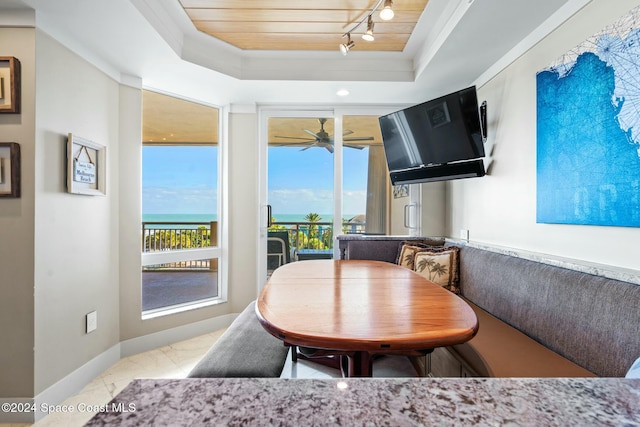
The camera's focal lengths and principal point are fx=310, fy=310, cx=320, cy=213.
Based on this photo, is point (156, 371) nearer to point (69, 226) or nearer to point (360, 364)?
point (69, 226)

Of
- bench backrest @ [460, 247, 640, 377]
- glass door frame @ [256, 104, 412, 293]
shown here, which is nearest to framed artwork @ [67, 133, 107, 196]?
glass door frame @ [256, 104, 412, 293]

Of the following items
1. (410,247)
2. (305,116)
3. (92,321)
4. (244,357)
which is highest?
(305,116)

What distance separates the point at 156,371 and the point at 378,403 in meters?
2.56

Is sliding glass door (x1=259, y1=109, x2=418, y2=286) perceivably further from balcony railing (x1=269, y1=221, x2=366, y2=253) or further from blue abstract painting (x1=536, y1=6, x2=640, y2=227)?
blue abstract painting (x1=536, y1=6, x2=640, y2=227)

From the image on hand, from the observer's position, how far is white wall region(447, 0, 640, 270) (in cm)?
146

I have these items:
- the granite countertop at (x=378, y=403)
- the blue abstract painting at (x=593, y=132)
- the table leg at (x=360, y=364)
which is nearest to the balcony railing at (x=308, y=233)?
the blue abstract painting at (x=593, y=132)

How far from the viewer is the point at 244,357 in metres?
1.45

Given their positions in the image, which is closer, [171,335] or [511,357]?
[511,357]

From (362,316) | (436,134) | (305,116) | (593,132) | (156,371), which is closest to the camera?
(362,316)

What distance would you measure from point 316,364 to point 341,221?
5.18ft

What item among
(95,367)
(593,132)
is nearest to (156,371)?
(95,367)

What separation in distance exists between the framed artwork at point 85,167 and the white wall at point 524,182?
3009mm

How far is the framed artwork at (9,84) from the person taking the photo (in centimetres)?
180

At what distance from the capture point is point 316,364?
88.0 inches
